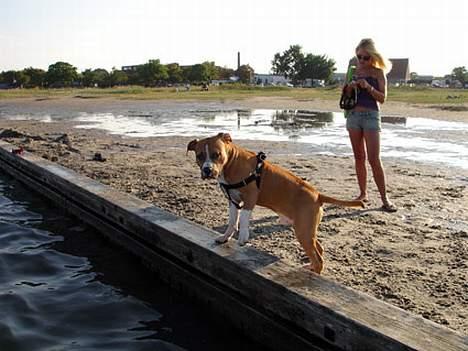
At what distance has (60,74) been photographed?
103 m

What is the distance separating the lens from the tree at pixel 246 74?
4709 inches

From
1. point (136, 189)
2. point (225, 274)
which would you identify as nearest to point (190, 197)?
point (136, 189)

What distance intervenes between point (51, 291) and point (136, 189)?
3.15 m

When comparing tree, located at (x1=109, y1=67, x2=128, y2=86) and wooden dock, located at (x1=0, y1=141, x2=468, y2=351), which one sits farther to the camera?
tree, located at (x1=109, y1=67, x2=128, y2=86)

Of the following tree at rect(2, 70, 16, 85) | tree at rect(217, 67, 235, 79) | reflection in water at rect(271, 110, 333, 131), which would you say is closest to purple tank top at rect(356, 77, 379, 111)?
reflection in water at rect(271, 110, 333, 131)

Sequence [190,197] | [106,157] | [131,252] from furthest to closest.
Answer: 1. [106,157]
2. [190,197]
3. [131,252]

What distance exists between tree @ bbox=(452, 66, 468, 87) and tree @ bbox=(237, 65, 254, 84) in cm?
5263

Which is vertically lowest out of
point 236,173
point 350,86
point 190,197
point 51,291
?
point 51,291

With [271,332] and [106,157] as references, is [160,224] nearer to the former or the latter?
[271,332]

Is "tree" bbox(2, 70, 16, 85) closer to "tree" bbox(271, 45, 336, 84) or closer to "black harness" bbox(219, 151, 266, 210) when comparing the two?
"tree" bbox(271, 45, 336, 84)

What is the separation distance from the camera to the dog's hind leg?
13.9 feet

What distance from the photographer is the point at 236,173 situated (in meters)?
4.56

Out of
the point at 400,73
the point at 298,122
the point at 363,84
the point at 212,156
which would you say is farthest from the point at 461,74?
the point at 212,156

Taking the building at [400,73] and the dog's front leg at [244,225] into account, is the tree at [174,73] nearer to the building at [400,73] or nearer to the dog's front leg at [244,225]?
the building at [400,73]
